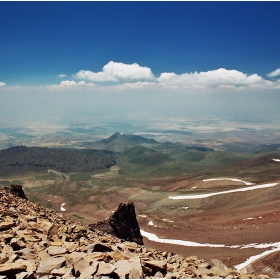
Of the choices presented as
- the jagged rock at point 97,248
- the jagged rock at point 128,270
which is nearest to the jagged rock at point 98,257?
the jagged rock at point 128,270

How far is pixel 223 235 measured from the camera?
49.0 m

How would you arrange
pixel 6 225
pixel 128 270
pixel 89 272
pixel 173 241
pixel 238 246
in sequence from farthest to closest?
pixel 173 241, pixel 238 246, pixel 6 225, pixel 128 270, pixel 89 272

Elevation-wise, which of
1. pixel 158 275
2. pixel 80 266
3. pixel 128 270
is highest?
pixel 80 266

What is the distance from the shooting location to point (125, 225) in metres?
50.7

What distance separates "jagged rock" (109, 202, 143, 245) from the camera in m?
49.2

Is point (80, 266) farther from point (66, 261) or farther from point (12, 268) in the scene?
point (12, 268)

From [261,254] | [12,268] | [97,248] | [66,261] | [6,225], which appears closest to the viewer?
[12,268]

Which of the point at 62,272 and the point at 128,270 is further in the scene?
the point at 128,270

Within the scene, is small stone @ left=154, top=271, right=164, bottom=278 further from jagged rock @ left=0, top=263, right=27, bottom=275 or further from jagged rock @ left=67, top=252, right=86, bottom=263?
jagged rock @ left=0, top=263, right=27, bottom=275

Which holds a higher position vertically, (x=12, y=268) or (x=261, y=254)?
(x=12, y=268)

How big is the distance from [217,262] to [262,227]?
32597 mm

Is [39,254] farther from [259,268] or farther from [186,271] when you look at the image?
[259,268]

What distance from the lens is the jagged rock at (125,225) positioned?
49156mm

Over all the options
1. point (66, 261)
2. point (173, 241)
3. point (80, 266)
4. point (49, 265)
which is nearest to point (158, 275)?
point (80, 266)
